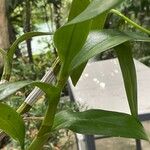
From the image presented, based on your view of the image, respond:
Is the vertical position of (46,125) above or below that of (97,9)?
below

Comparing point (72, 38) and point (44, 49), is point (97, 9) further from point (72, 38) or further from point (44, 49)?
point (44, 49)

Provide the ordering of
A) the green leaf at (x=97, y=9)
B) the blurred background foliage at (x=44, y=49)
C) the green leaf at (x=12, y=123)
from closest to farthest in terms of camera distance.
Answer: the green leaf at (x=97, y=9) < the green leaf at (x=12, y=123) < the blurred background foliage at (x=44, y=49)

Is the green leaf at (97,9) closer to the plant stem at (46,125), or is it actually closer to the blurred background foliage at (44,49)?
the plant stem at (46,125)

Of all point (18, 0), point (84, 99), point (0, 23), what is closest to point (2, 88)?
point (0, 23)

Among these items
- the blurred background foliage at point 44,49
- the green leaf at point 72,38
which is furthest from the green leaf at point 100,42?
the blurred background foliage at point 44,49

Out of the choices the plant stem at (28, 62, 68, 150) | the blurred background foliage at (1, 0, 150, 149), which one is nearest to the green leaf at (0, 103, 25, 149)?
the plant stem at (28, 62, 68, 150)

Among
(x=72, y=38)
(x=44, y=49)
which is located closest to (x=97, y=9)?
(x=72, y=38)

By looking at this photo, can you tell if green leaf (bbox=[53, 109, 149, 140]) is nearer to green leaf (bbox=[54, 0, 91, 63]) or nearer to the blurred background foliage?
green leaf (bbox=[54, 0, 91, 63])

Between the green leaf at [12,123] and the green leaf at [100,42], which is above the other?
the green leaf at [100,42]
